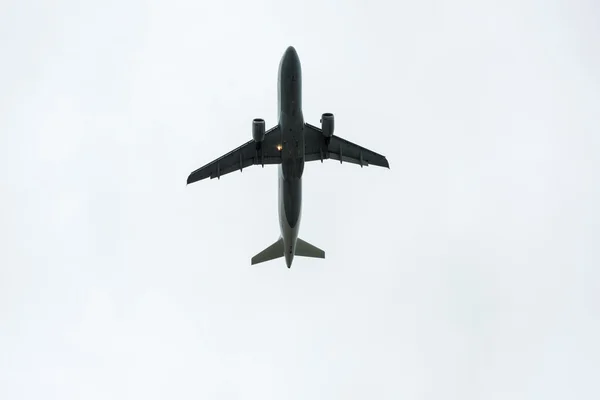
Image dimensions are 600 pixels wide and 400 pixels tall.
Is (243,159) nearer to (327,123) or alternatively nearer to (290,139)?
(290,139)

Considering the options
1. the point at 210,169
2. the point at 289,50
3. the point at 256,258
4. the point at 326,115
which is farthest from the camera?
the point at 256,258

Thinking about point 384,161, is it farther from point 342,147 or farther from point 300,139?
point 300,139

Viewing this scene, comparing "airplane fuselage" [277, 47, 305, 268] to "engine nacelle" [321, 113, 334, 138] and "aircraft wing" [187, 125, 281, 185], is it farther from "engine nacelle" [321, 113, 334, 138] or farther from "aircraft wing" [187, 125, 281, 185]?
"engine nacelle" [321, 113, 334, 138]

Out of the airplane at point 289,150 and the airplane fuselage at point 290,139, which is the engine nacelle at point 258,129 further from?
the airplane fuselage at point 290,139

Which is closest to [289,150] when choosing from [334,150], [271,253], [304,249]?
[334,150]

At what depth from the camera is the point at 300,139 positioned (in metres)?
38.3

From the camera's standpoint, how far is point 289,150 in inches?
1516

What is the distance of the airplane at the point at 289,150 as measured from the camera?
3659cm

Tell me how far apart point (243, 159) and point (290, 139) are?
17.9 ft

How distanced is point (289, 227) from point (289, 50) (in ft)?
40.4

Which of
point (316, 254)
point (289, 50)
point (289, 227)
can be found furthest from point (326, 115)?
point (316, 254)

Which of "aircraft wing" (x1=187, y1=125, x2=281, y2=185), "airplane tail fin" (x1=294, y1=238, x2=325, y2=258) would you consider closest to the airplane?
"aircraft wing" (x1=187, y1=125, x2=281, y2=185)

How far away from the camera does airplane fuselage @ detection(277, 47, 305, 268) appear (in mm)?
36062

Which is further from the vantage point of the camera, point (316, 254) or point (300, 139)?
point (316, 254)
